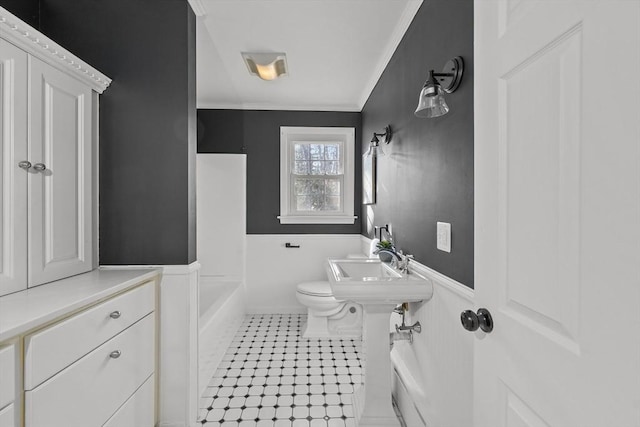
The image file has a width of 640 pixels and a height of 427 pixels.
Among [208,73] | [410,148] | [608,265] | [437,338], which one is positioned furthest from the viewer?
[208,73]

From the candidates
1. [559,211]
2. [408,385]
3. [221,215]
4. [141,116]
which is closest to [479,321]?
[559,211]

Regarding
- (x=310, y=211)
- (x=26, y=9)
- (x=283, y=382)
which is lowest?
(x=283, y=382)

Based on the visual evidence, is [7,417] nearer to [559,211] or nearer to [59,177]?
[59,177]

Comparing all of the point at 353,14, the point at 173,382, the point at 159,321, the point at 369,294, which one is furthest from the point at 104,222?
the point at 353,14

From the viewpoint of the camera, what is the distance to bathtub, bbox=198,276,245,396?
6.73ft

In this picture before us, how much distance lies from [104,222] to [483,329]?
1.85 metres

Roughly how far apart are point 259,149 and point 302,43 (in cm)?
153

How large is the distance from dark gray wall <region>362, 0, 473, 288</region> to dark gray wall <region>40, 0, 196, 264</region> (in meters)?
1.28

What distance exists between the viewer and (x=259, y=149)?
Answer: 144 inches

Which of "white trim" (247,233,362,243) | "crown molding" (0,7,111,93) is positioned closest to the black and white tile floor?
"white trim" (247,233,362,243)

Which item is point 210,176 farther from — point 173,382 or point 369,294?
point 369,294

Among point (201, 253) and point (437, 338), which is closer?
point (437, 338)

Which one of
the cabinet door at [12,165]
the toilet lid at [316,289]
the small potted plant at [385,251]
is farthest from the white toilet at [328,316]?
the cabinet door at [12,165]

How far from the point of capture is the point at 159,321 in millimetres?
1725
